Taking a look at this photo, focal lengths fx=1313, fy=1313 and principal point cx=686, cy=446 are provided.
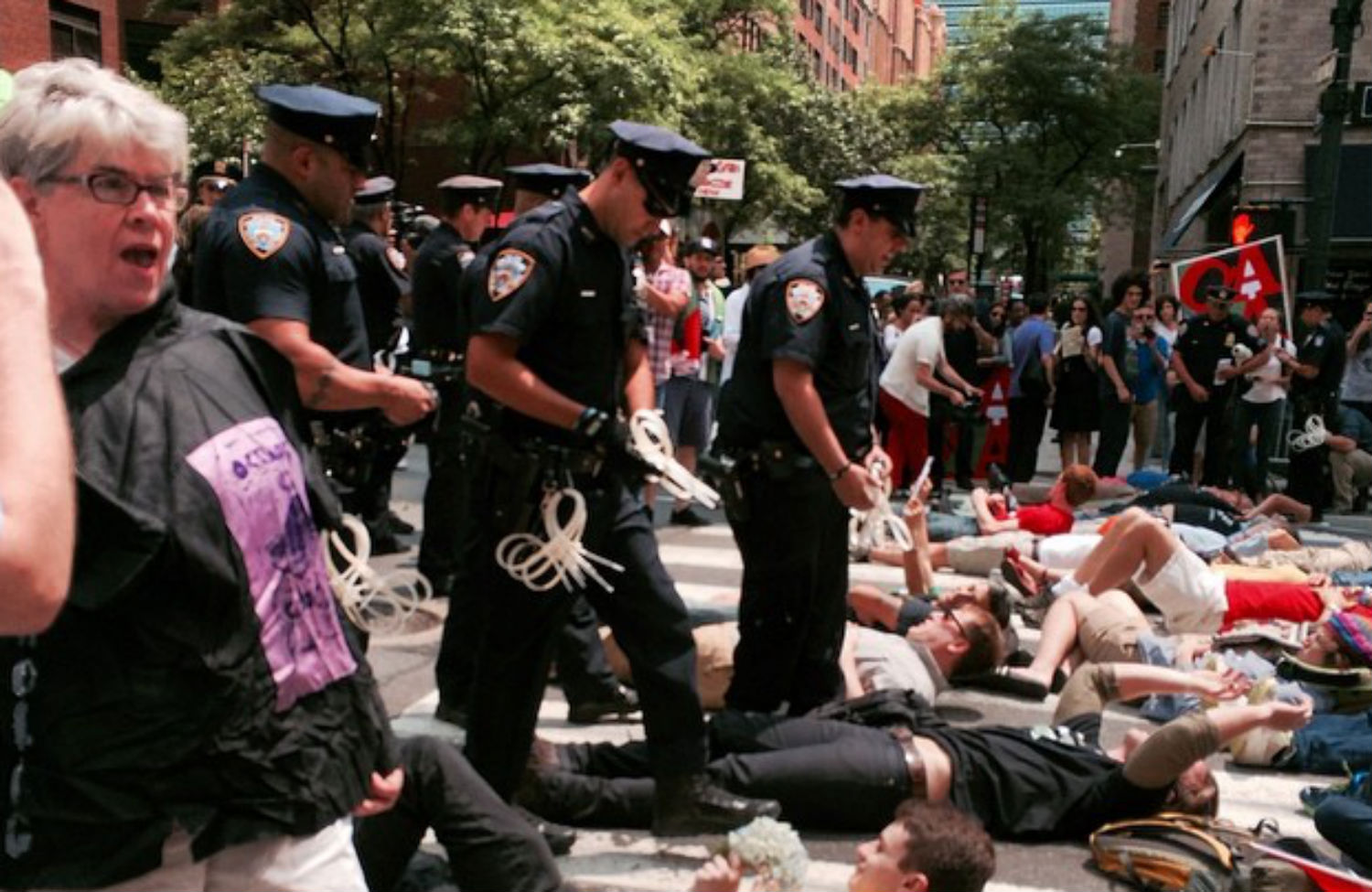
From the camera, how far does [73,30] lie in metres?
28.1

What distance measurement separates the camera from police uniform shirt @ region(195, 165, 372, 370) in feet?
11.6

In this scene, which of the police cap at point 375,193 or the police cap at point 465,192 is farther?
the police cap at point 465,192

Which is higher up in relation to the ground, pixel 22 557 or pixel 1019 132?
pixel 1019 132

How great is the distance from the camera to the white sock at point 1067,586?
21.8ft

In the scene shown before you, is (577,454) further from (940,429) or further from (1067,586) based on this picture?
(940,429)

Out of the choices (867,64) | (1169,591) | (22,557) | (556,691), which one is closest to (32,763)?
(22,557)

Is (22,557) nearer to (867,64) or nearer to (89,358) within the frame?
(89,358)

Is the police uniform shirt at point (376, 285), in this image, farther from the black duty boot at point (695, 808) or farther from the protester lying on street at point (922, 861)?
the protester lying on street at point (922, 861)

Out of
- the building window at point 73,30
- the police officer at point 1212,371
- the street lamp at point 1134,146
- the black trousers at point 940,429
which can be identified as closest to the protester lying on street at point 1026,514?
the black trousers at point 940,429

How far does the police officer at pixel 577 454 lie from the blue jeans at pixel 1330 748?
2551 millimetres

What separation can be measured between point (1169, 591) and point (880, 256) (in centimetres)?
273

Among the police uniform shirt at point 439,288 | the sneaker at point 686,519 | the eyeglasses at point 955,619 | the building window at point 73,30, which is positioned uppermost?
the building window at point 73,30

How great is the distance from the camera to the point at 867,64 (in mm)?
113875

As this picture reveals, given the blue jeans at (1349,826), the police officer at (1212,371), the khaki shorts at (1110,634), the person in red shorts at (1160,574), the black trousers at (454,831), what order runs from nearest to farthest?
1. the black trousers at (454,831)
2. the blue jeans at (1349,826)
3. the khaki shorts at (1110,634)
4. the person in red shorts at (1160,574)
5. the police officer at (1212,371)
